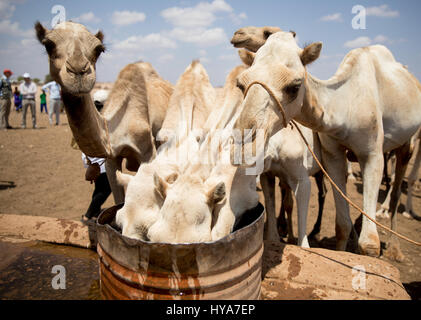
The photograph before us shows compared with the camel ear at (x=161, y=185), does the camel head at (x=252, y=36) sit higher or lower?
higher

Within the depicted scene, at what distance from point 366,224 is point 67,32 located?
11.0 feet

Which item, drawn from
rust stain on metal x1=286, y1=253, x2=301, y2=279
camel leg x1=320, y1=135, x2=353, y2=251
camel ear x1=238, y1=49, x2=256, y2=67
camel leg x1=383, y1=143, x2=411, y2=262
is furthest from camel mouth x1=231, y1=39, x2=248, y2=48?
camel leg x1=383, y1=143, x2=411, y2=262

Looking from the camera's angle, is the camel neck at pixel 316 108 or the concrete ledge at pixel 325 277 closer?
the concrete ledge at pixel 325 277

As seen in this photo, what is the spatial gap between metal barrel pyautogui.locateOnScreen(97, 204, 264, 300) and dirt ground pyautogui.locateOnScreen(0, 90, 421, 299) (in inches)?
125

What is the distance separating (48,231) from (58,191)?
16.0 ft

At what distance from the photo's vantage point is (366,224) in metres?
3.31

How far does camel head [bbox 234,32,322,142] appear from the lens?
210 centimetres

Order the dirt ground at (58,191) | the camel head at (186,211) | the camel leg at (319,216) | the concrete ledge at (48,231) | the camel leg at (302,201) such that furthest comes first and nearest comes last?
1. the camel leg at (319,216)
2. the dirt ground at (58,191)
3. the camel leg at (302,201)
4. the concrete ledge at (48,231)
5. the camel head at (186,211)

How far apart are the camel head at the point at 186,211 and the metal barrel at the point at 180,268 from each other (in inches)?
8.1

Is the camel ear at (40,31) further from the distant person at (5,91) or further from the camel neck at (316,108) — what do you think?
the distant person at (5,91)

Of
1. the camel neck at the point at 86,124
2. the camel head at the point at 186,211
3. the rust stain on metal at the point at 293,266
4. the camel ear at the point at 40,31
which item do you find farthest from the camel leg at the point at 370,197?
the camel ear at the point at 40,31

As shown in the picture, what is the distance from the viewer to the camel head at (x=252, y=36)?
11.7 ft
